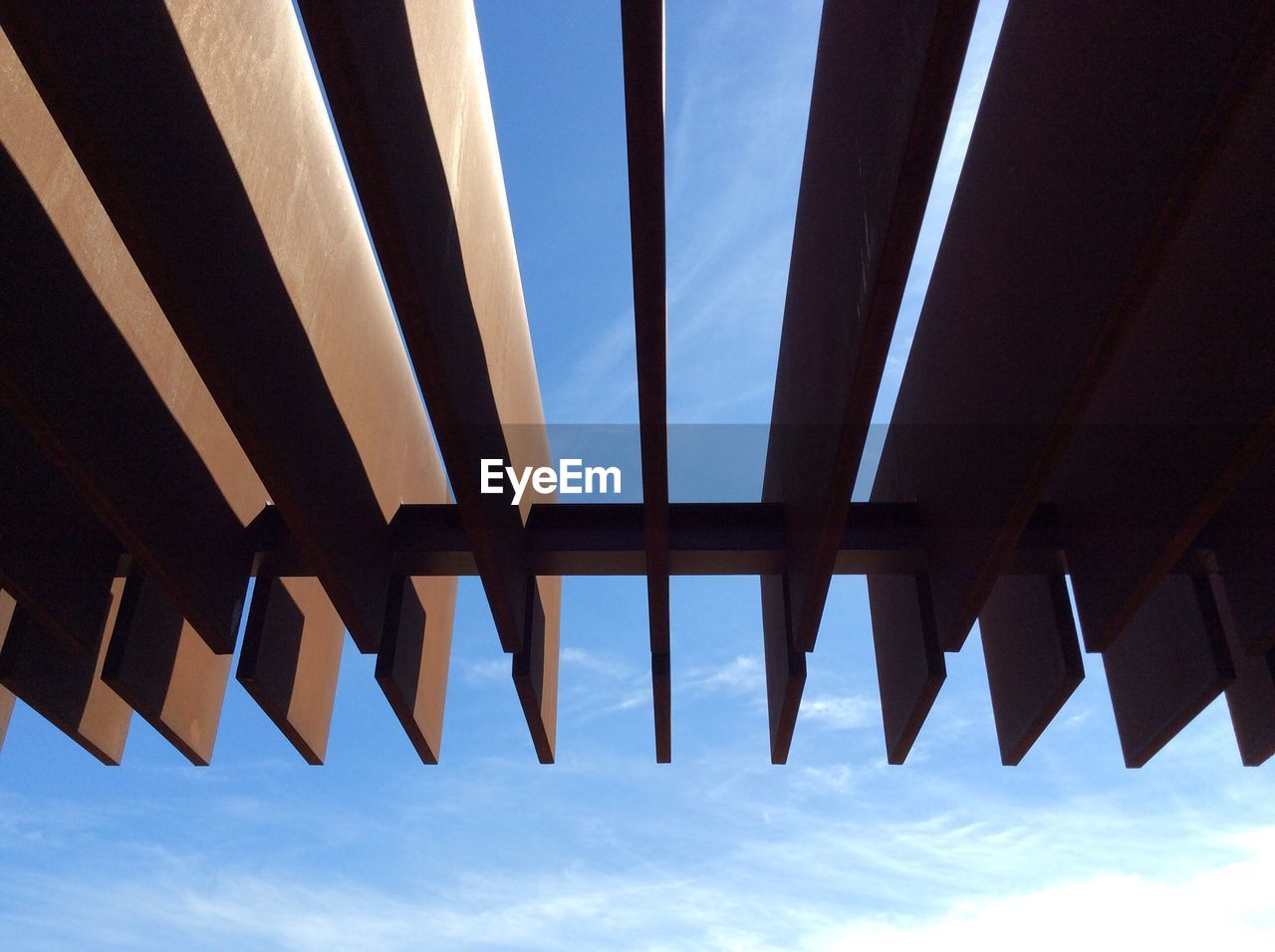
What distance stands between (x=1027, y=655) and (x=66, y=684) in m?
7.27

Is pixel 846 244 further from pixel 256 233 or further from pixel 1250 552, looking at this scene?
pixel 1250 552

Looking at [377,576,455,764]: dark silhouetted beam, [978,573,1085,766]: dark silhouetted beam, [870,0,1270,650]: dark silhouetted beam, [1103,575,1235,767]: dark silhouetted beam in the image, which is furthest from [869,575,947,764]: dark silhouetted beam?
[377,576,455,764]: dark silhouetted beam

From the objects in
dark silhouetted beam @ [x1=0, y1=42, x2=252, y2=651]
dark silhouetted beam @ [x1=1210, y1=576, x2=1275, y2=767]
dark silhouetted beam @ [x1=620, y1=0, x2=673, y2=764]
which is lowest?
dark silhouetted beam @ [x1=1210, y1=576, x2=1275, y2=767]

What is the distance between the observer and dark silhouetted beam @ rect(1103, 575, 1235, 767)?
267 inches

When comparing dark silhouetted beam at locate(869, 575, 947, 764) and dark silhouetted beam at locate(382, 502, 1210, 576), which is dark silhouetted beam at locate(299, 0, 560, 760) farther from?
dark silhouetted beam at locate(869, 575, 947, 764)

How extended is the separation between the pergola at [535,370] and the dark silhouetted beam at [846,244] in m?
0.03

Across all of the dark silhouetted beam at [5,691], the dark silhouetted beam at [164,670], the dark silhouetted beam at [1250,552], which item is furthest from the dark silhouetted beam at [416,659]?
the dark silhouetted beam at [1250,552]

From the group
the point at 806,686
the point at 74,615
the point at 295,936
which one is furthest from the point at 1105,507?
the point at 295,936

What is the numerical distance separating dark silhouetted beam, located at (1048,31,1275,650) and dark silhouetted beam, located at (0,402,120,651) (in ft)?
21.5

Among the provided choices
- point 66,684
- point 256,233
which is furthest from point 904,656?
point 66,684

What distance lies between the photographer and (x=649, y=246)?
4.39 meters

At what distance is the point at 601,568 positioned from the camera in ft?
25.0

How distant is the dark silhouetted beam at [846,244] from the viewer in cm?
388

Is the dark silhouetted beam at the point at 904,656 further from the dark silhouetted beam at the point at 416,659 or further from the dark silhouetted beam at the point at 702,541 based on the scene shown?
the dark silhouetted beam at the point at 416,659
